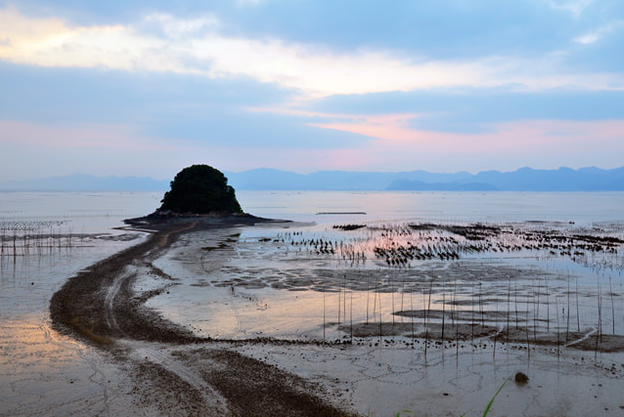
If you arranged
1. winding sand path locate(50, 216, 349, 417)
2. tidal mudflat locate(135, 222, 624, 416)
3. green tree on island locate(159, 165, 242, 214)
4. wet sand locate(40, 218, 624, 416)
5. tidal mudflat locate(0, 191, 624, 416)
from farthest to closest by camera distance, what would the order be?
1. green tree on island locate(159, 165, 242, 214)
2. tidal mudflat locate(135, 222, 624, 416)
3. tidal mudflat locate(0, 191, 624, 416)
4. wet sand locate(40, 218, 624, 416)
5. winding sand path locate(50, 216, 349, 417)

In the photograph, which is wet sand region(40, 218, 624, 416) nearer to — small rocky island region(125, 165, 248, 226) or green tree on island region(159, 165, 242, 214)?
small rocky island region(125, 165, 248, 226)

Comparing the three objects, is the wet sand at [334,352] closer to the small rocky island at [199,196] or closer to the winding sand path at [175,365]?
the winding sand path at [175,365]

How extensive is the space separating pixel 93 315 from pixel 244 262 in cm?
1458

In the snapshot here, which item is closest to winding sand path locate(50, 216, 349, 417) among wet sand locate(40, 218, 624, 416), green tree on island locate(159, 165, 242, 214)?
wet sand locate(40, 218, 624, 416)

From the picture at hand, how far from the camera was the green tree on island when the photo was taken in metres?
76.8

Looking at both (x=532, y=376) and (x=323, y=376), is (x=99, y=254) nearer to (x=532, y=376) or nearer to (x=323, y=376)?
(x=323, y=376)

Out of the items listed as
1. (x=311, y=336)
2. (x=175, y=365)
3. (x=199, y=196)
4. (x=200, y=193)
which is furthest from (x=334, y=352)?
(x=200, y=193)

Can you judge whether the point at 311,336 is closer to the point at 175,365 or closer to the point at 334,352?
the point at 334,352

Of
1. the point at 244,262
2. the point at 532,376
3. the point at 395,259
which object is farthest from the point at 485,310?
the point at 244,262

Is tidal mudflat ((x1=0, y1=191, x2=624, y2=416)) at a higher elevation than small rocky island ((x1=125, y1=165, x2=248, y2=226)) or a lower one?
lower

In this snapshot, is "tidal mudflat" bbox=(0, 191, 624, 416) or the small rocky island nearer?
"tidal mudflat" bbox=(0, 191, 624, 416)

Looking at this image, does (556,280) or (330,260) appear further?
(330,260)

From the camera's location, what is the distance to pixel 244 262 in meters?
31.5

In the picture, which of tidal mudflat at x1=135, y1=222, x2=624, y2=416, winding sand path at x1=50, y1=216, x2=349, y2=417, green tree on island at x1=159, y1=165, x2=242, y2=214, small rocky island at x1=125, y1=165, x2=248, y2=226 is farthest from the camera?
green tree on island at x1=159, y1=165, x2=242, y2=214
